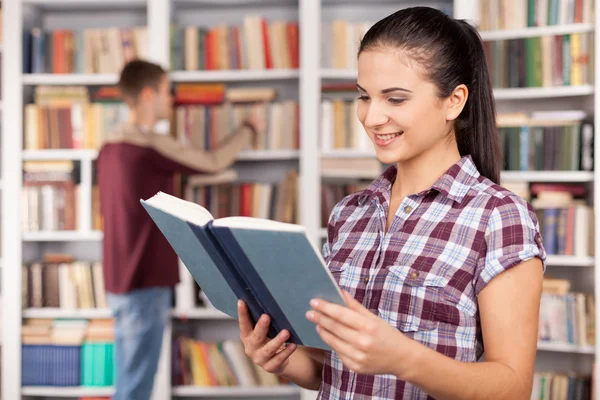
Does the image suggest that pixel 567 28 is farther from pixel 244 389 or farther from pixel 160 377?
pixel 160 377

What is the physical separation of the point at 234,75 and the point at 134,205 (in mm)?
971

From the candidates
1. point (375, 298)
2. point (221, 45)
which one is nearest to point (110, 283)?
point (221, 45)

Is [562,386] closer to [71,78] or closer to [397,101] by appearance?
[397,101]

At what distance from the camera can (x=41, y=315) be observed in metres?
3.40

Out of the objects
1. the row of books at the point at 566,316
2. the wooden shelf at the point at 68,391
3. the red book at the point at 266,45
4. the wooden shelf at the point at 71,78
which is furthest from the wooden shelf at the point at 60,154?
the row of books at the point at 566,316

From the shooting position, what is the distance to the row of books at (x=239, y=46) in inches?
131

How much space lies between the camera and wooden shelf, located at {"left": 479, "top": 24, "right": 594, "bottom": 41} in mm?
3053

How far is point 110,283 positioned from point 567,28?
2317 millimetres

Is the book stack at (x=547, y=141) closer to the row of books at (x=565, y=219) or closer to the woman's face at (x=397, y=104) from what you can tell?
the row of books at (x=565, y=219)

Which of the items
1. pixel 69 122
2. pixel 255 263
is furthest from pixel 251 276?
pixel 69 122

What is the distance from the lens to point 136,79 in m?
2.82

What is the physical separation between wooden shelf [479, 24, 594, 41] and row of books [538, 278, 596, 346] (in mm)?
1152

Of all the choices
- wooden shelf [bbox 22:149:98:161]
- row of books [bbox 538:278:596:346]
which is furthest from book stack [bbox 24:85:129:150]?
row of books [bbox 538:278:596:346]

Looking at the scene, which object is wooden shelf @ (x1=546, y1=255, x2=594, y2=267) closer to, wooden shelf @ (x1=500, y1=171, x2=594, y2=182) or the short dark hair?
wooden shelf @ (x1=500, y1=171, x2=594, y2=182)
